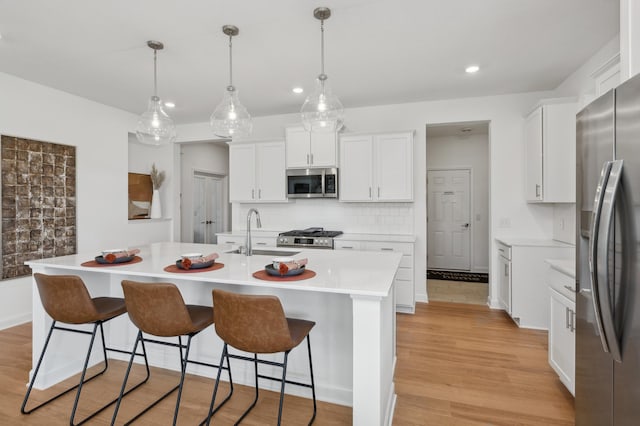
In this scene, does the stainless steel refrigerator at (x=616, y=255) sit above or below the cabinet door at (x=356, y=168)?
below

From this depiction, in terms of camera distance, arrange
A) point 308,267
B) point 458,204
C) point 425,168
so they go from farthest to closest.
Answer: point 458,204
point 425,168
point 308,267

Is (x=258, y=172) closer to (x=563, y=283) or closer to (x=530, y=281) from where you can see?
(x=530, y=281)

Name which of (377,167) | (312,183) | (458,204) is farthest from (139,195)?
(458,204)

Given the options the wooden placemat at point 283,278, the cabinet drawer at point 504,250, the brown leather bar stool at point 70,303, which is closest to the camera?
the wooden placemat at point 283,278

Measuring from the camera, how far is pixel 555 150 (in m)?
3.56

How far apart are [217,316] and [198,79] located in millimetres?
2953

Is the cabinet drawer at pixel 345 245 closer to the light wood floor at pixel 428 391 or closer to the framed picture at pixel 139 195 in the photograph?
the light wood floor at pixel 428 391

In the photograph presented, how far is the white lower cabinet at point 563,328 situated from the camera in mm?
2199

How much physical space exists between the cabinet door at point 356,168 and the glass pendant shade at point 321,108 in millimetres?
1772

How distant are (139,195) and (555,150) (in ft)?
18.8

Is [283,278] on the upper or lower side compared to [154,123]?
lower

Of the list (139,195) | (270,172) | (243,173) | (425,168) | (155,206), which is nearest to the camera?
(425,168)

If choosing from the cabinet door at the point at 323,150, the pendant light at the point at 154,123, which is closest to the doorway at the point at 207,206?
the cabinet door at the point at 323,150

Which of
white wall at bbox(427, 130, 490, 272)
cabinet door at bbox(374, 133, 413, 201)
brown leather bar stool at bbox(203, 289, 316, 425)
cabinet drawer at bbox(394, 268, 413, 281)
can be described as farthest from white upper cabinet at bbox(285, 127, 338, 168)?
brown leather bar stool at bbox(203, 289, 316, 425)
